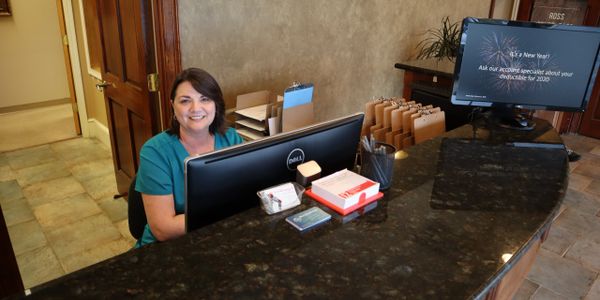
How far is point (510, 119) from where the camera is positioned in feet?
6.84

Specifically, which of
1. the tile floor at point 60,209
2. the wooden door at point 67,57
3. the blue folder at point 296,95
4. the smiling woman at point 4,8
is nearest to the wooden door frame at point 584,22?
the blue folder at point 296,95

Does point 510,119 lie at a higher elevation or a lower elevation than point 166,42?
lower

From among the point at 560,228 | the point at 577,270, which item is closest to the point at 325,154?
the point at 577,270

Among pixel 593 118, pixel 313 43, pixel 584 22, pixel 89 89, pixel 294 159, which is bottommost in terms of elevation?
pixel 593 118

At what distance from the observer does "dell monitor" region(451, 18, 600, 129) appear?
72.6 inches

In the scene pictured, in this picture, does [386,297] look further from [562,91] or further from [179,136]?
[562,91]

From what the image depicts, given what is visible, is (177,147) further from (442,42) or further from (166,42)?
(442,42)

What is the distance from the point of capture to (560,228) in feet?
10.00

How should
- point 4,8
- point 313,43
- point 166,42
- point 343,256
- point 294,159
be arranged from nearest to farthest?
point 343,256
point 294,159
point 166,42
point 313,43
point 4,8

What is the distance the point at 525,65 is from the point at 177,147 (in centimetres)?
154

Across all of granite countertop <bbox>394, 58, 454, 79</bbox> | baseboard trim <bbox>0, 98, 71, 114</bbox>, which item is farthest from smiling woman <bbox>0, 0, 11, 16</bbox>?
granite countertop <bbox>394, 58, 454, 79</bbox>

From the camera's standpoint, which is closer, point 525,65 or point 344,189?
point 344,189

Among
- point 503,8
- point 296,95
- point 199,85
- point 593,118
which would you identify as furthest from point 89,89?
point 593,118

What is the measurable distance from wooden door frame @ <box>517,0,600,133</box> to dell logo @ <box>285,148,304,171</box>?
4625 millimetres
